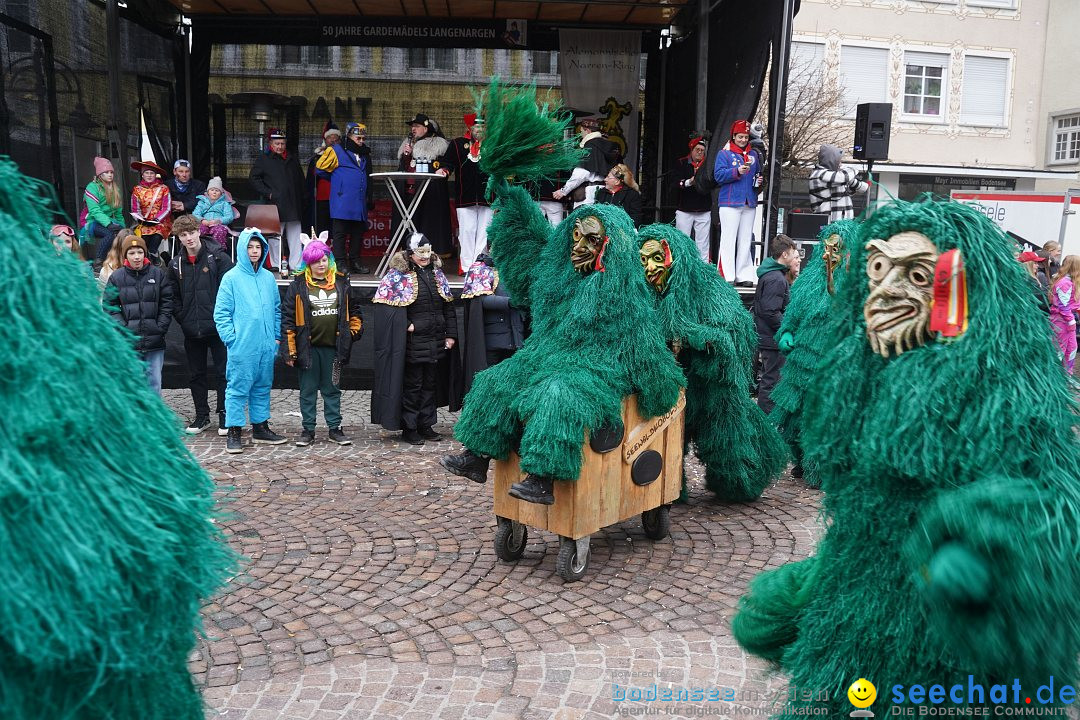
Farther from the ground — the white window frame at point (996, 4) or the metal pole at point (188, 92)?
the white window frame at point (996, 4)

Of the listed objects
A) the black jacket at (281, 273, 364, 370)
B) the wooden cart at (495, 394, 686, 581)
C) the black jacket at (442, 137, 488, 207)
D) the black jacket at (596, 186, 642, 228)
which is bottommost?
the wooden cart at (495, 394, 686, 581)

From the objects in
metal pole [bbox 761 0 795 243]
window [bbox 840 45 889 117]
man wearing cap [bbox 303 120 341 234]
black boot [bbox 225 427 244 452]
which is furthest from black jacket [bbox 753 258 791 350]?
window [bbox 840 45 889 117]


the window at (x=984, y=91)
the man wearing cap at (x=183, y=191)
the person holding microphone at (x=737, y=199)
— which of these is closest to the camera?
the person holding microphone at (x=737, y=199)

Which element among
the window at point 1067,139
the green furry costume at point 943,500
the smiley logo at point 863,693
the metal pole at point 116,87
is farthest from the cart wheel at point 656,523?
the window at point 1067,139

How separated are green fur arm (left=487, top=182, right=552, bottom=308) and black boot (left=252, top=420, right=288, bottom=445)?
3.56 meters

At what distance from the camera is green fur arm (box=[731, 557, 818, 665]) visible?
2.43m

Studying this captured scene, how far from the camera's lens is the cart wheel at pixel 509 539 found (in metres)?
4.97

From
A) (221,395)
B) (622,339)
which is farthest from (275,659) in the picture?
(221,395)

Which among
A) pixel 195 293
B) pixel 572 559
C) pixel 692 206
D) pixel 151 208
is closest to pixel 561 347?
pixel 572 559

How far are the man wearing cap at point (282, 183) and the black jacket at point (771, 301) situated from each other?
6.45m

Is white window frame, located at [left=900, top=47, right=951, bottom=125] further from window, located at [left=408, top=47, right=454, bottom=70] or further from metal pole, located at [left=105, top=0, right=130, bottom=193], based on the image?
metal pole, located at [left=105, top=0, right=130, bottom=193]

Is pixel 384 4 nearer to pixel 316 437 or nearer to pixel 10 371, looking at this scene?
pixel 316 437

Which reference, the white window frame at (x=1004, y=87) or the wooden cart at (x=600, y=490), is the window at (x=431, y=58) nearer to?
the wooden cart at (x=600, y=490)

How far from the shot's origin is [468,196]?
1101 cm
